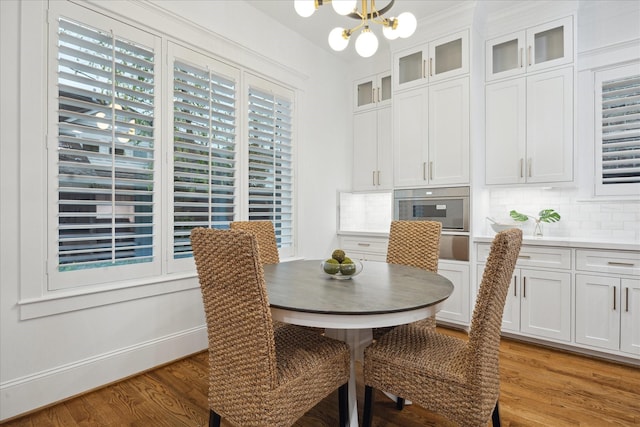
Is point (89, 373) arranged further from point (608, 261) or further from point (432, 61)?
point (432, 61)

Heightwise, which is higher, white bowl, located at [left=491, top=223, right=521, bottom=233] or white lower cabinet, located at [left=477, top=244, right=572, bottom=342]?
white bowl, located at [left=491, top=223, right=521, bottom=233]

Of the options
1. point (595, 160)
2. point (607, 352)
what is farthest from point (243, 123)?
point (607, 352)

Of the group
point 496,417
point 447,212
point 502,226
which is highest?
point 447,212

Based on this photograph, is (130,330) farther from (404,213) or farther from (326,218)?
(404,213)

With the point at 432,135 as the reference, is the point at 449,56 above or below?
above

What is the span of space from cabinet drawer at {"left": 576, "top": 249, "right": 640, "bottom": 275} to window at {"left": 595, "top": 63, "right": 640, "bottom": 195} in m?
0.71

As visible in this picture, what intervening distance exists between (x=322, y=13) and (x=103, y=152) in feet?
7.85

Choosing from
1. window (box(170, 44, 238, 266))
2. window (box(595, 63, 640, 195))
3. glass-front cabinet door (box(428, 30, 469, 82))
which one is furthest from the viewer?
glass-front cabinet door (box(428, 30, 469, 82))

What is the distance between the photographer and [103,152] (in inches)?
87.7

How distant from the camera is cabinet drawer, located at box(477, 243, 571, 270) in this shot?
9.25 ft

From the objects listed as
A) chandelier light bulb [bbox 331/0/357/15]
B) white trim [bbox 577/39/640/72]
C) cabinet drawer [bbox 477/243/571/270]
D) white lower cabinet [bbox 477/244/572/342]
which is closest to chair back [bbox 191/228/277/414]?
chandelier light bulb [bbox 331/0/357/15]

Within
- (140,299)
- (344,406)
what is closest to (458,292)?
(344,406)

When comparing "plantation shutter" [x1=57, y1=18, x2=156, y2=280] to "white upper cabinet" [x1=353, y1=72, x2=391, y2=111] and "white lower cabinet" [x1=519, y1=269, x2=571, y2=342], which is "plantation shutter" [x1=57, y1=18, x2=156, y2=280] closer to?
"white upper cabinet" [x1=353, y1=72, x2=391, y2=111]

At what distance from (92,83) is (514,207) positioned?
3.79 m
